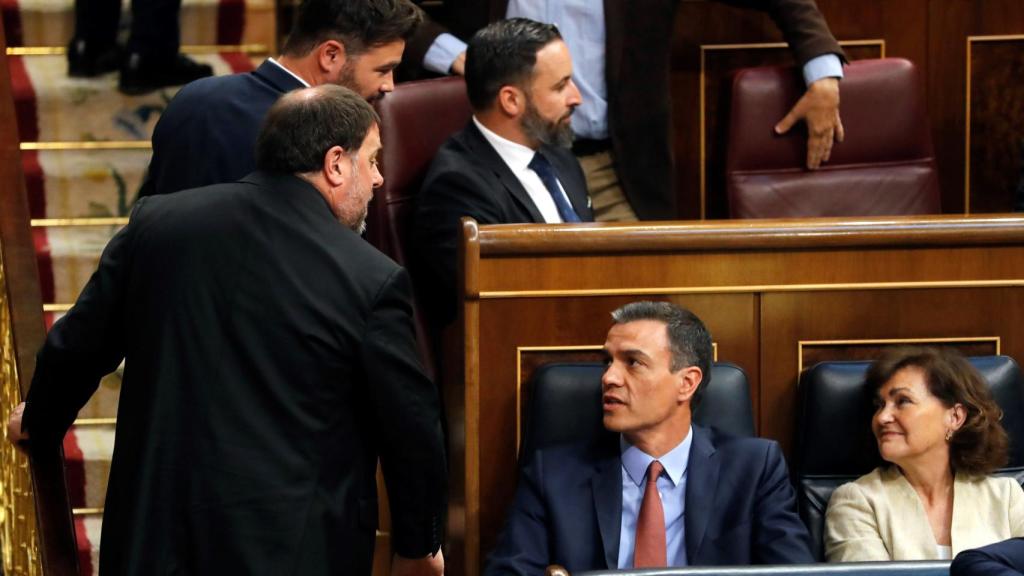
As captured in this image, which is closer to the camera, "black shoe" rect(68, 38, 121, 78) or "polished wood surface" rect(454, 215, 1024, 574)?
"polished wood surface" rect(454, 215, 1024, 574)

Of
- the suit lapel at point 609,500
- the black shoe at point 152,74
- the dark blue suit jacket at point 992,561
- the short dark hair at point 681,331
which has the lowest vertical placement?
the suit lapel at point 609,500

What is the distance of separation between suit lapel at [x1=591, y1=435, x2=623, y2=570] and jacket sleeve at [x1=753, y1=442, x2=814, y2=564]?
21 centimetres

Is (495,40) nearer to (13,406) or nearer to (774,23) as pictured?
(774,23)

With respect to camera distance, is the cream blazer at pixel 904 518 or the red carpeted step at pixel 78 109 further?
Result: the red carpeted step at pixel 78 109

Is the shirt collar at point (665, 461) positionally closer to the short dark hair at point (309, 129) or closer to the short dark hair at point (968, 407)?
the short dark hair at point (968, 407)

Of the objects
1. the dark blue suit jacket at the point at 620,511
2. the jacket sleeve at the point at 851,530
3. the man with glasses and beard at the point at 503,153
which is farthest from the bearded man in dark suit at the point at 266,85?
the jacket sleeve at the point at 851,530

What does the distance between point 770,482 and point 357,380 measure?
70cm

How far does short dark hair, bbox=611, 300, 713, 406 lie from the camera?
2520mm

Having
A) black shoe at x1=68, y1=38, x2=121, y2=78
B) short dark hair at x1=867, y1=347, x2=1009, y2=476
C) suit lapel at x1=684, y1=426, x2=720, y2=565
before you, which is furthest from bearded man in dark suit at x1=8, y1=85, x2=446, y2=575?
black shoe at x1=68, y1=38, x2=121, y2=78

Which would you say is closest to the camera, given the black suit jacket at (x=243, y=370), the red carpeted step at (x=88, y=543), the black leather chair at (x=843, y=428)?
the black suit jacket at (x=243, y=370)

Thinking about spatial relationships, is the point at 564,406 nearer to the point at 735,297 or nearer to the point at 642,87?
the point at 735,297

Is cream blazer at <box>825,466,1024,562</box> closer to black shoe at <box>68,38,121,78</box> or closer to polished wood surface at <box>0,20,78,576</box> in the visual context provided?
polished wood surface at <box>0,20,78,576</box>

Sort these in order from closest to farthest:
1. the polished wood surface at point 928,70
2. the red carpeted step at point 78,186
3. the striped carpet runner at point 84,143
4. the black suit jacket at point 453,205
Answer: the black suit jacket at point 453,205 < the striped carpet runner at point 84,143 < the red carpeted step at point 78,186 < the polished wood surface at point 928,70

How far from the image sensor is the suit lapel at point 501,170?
3.15 m
